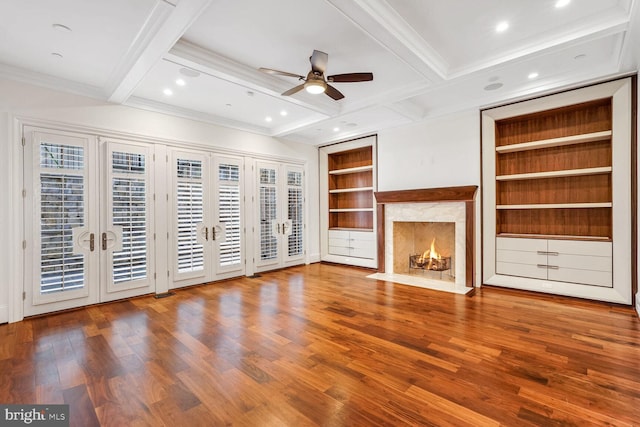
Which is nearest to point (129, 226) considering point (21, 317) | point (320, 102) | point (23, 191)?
point (23, 191)

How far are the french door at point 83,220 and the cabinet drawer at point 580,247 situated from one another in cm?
618

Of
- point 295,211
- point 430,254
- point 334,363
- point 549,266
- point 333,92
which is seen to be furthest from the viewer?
point 295,211

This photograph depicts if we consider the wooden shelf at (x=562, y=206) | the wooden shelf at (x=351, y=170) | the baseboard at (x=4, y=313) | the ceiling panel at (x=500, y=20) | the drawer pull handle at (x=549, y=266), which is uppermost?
the ceiling panel at (x=500, y=20)

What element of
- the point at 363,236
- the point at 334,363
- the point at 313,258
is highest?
the point at 363,236

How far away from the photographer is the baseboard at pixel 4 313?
3539 millimetres

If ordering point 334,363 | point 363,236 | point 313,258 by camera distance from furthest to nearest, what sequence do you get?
point 313,258 < point 363,236 < point 334,363

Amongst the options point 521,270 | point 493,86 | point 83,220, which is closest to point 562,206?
point 521,270

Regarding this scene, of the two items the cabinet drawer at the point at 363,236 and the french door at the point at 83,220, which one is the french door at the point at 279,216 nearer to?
the cabinet drawer at the point at 363,236

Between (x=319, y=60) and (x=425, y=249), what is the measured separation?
14.2 feet

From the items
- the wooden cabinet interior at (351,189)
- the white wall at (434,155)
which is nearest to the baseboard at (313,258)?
the wooden cabinet interior at (351,189)

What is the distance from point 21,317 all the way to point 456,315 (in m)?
5.41

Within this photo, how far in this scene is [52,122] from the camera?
12.7 feet

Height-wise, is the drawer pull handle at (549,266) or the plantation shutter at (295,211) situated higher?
the plantation shutter at (295,211)

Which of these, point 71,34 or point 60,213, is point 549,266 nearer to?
point 71,34
